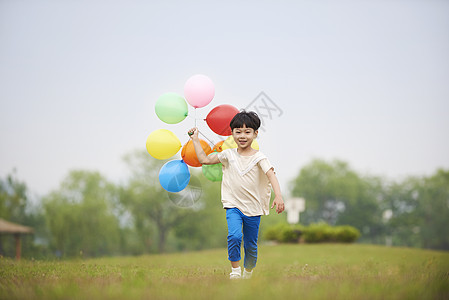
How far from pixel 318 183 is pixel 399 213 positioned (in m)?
11.4

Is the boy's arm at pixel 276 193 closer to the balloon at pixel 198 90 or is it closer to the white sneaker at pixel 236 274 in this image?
the white sneaker at pixel 236 274

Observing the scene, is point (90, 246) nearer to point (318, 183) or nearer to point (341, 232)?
point (341, 232)

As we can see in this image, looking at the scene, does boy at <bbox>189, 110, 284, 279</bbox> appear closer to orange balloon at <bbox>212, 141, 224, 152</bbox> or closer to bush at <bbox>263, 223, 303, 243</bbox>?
orange balloon at <bbox>212, 141, 224, 152</bbox>

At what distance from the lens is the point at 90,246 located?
37938 millimetres

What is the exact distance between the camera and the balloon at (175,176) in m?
5.87

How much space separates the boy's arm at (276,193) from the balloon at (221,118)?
1.38m

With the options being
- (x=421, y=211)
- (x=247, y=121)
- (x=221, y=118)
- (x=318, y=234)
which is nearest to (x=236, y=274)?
(x=247, y=121)

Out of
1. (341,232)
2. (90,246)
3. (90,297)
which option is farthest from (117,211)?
(90,297)

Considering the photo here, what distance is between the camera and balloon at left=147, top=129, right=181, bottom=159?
5957 mm

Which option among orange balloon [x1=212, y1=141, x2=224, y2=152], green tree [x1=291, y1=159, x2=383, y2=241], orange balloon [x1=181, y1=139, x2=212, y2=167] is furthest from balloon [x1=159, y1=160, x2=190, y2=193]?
green tree [x1=291, y1=159, x2=383, y2=241]

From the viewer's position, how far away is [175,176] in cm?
587

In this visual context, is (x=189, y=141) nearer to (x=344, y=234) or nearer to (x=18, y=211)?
(x=344, y=234)

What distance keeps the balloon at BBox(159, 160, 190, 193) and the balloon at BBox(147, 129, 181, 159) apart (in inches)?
7.5

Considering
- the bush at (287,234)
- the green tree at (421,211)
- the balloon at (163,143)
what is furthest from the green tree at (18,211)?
the green tree at (421,211)
